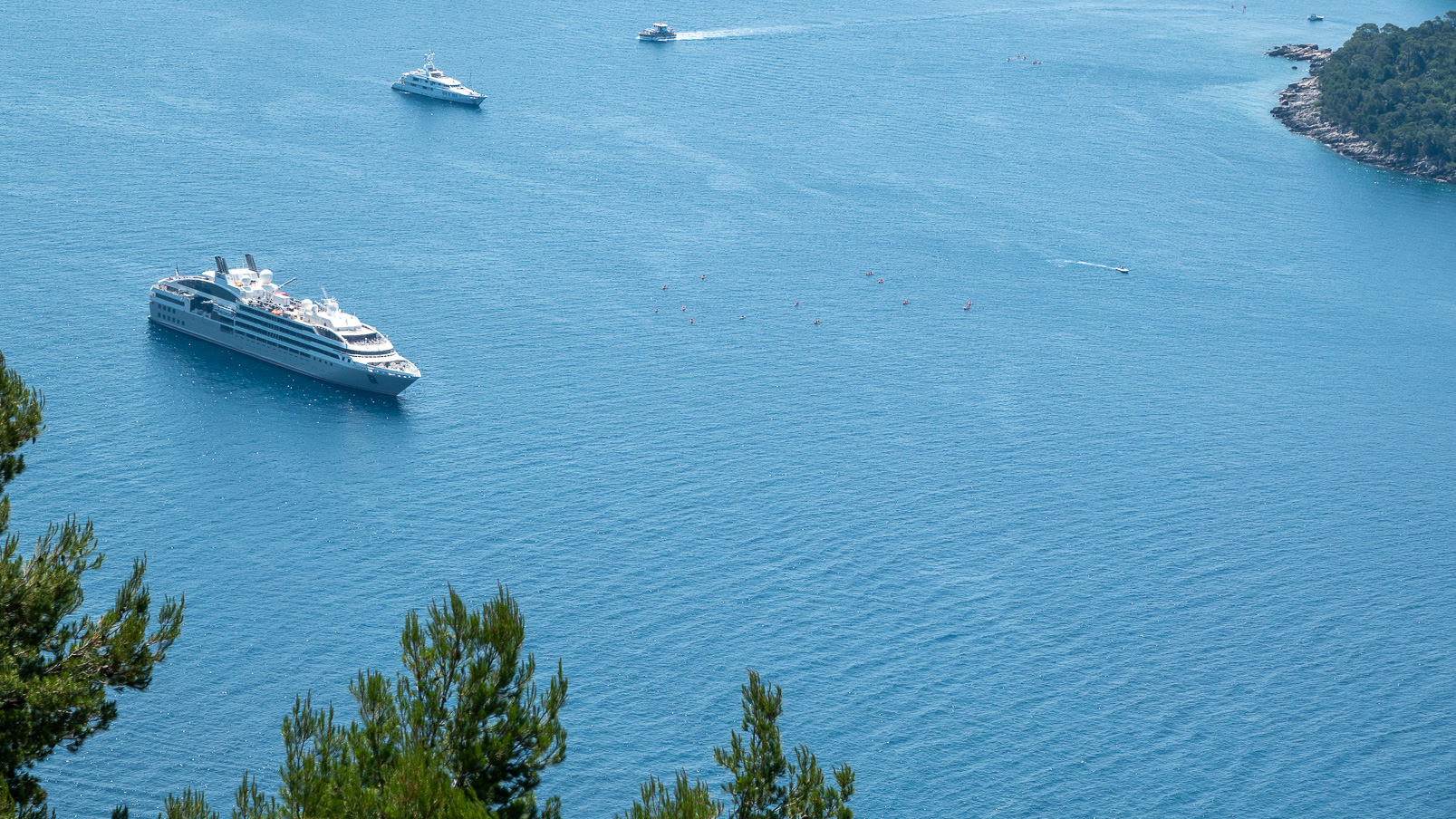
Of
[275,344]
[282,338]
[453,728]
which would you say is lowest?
[453,728]

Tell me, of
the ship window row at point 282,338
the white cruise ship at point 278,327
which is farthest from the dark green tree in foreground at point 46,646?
the ship window row at point 282,338

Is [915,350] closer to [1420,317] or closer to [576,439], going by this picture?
[576,439]

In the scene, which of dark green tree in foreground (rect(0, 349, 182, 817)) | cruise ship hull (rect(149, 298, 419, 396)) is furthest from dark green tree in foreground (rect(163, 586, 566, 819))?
cruise ship hull (rect(149, 298, 419, 396))

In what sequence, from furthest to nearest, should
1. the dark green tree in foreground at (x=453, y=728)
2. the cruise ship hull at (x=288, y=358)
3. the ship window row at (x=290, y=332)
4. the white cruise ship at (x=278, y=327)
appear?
the ship window row at (x=290, y=332), the white cruise ship at (x=278, y=327), the cruise ship hull at (x=288, y=358), the dark green tree in foreground at (x=453, y=728)

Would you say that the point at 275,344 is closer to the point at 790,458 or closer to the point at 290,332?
the point at 290,332

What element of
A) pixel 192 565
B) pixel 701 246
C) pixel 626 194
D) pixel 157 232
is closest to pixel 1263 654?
pixel 192 565

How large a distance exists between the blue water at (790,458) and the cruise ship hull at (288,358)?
72.7 inches

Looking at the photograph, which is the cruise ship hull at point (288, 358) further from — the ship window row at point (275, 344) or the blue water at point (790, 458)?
the blue water at point (790, 458)

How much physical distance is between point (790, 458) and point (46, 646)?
80001 millimetres

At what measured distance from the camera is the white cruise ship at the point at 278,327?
410 feet

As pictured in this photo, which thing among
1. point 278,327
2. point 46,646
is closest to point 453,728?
point 46,646

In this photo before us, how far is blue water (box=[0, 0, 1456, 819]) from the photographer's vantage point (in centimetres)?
8762

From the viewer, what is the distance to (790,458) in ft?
388

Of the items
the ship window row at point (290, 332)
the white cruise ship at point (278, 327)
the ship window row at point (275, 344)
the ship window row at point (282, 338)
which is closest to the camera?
the white cruise ship at point (278, 327)
